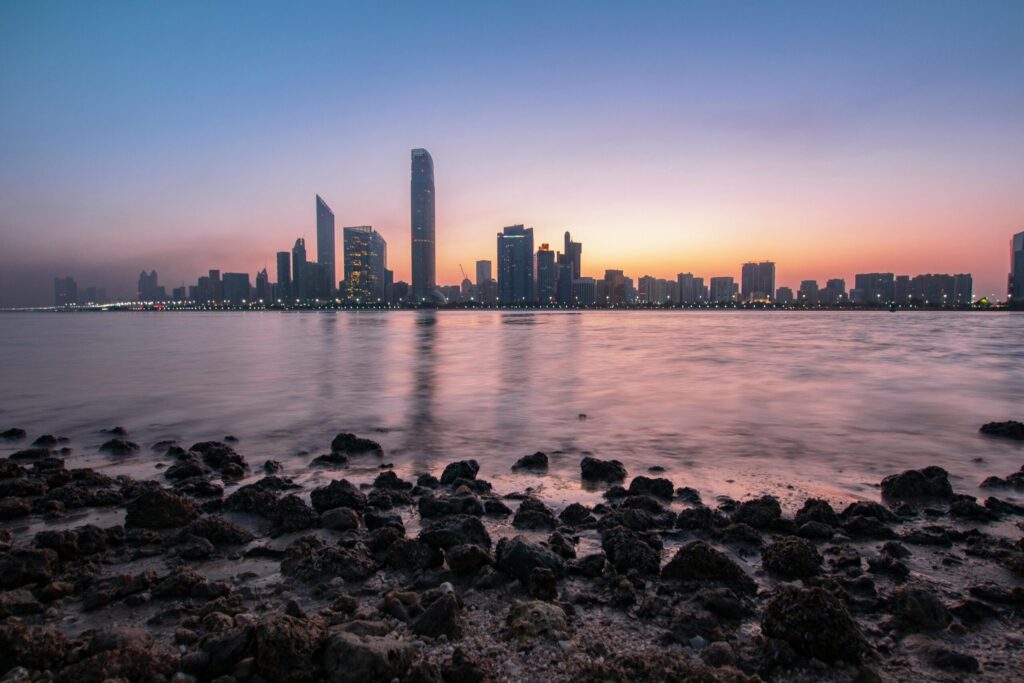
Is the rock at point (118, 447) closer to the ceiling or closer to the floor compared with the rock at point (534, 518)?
closer to the floor

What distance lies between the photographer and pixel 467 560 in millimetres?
6207

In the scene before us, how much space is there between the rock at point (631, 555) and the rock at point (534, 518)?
126 centimetres

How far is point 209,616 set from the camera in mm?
5035

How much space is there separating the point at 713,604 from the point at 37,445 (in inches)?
604

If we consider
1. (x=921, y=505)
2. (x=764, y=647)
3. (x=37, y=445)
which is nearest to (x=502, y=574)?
(x=764, y=647)

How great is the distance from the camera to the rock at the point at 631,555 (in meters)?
6.20

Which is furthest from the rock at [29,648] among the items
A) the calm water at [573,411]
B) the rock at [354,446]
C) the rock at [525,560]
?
the rock at [354,446]

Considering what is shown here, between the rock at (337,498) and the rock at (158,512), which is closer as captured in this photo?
the rock at (158,512)

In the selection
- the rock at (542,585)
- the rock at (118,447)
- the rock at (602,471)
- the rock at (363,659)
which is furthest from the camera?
the rock at (118,447)

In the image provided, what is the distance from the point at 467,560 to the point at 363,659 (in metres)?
2.02

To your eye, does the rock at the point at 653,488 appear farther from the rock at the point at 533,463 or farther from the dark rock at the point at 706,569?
the dark rock at the point at 706,569

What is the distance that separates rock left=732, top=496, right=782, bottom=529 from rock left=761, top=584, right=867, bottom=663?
275 cm

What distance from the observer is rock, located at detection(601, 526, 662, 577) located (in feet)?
20.4

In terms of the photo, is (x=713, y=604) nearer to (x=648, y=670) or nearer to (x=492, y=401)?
(x=648, y=670)
